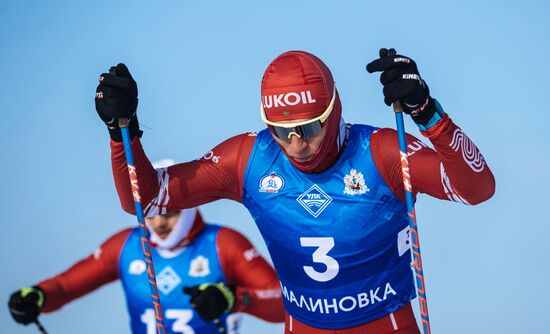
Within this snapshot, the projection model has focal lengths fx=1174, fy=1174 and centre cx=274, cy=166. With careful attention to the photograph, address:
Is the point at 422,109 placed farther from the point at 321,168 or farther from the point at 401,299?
the point at 401,299

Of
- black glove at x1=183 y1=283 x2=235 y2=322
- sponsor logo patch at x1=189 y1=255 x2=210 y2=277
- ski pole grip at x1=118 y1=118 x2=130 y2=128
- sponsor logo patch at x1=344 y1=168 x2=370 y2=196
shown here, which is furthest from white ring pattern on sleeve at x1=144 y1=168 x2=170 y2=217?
sponsor logo patch at x1=189 y1=255 x2=210 y2=277

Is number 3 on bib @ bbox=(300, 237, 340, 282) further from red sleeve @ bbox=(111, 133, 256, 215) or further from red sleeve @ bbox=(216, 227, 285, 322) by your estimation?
red sleeve @ bbox=(216, 227, 285, 322)

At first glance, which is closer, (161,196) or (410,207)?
(410,207)

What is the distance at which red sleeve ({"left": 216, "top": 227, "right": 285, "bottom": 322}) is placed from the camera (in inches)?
234

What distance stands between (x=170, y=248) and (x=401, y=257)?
2.33m

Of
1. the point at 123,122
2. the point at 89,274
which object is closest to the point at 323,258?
the point at 123,122

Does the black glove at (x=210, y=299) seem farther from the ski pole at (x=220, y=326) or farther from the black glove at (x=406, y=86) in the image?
the black glove at (x=406, y=86)

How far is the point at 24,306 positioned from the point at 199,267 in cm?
93

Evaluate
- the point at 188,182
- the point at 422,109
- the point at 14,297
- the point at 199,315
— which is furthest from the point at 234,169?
the point at 14,297

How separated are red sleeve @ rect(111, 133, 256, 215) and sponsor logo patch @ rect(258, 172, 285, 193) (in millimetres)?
92

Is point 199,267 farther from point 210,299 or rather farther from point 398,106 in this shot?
point 398,106

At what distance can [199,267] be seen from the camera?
245 inches

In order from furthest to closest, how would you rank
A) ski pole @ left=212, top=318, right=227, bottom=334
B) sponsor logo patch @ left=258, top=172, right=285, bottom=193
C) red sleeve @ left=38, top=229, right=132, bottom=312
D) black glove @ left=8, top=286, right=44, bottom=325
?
red sleeve @ left=38, top=229, right=132, bottom=312 < ski pole @ left=212, top=318, right=227, bottom=334 < black glove @ left=8, top=286, right=44, bottom=325 < sponsor logo patch @ left=258, top=172, right=285, bottom=193

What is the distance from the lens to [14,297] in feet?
19.9
